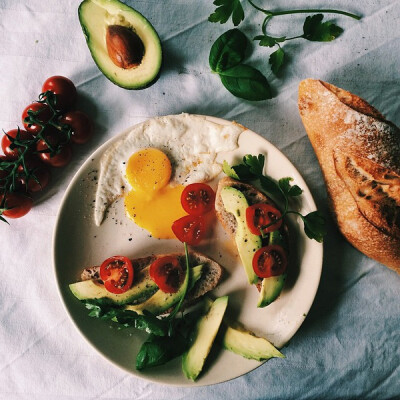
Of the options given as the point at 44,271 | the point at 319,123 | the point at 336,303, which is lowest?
the point at 336,303

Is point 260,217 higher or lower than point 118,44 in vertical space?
lower

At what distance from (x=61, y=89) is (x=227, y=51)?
0.97m

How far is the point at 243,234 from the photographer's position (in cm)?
233

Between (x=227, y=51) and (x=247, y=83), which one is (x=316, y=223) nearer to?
(x=247, y=83)

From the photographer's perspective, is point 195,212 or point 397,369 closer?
point 195,212

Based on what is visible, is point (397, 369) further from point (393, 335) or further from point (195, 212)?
point (195, 212)

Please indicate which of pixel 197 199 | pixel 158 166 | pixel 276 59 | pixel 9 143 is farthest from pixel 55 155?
pixel 276 59

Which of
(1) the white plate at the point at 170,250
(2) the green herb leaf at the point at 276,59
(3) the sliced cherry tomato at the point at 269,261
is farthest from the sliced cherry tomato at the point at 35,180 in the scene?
(2) the green herb leaf at the point at 276,59

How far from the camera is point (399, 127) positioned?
259 centimetres

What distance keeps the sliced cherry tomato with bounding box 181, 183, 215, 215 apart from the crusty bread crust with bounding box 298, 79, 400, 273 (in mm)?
662

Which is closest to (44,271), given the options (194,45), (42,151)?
(42,151)

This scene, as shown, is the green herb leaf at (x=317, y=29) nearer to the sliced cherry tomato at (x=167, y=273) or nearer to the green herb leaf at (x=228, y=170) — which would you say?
the green herb leaf at (x=228, y=170)

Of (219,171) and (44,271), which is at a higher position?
(219,171)

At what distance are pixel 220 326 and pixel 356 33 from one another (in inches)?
73.1
